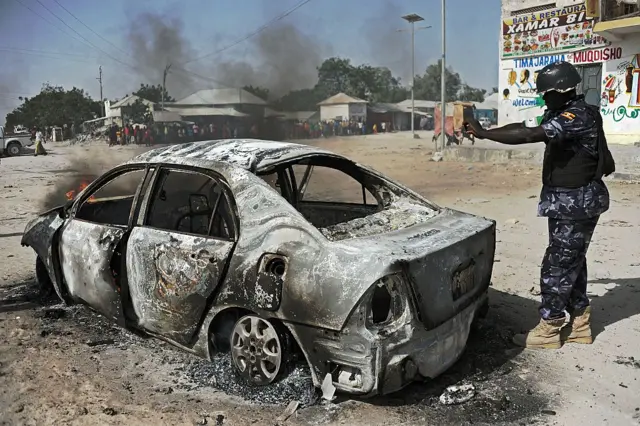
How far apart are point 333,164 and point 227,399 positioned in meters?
1.77

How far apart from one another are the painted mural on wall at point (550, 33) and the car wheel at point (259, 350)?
16480 millimetres

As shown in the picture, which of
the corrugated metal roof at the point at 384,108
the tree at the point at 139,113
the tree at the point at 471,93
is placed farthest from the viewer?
the tree at the point at 471,93

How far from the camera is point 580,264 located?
12.6ft

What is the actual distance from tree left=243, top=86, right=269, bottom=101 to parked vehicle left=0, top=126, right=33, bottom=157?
12.0m

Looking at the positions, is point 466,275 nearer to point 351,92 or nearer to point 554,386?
point 554,386

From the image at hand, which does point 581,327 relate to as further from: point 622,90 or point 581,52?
point 581,52

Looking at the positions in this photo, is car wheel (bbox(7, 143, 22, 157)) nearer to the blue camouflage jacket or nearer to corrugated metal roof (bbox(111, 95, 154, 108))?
corrugated metal roof (bbox(111, 95, 154, 108))

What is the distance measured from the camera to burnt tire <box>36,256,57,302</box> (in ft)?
16.3

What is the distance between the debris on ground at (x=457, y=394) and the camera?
317cm

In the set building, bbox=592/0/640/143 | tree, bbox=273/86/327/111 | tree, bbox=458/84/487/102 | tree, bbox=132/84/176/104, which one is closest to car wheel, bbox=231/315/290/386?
building, bbox=592/0/640/143

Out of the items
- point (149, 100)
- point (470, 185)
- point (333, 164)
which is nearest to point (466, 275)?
point (333, 164)

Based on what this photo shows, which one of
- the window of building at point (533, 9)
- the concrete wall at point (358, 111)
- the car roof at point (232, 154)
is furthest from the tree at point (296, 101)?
the car roof at point (232, 154)

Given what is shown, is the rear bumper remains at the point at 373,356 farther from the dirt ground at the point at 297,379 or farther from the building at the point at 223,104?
the building at the point at 223,104

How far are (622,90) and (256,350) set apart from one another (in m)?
15.9
